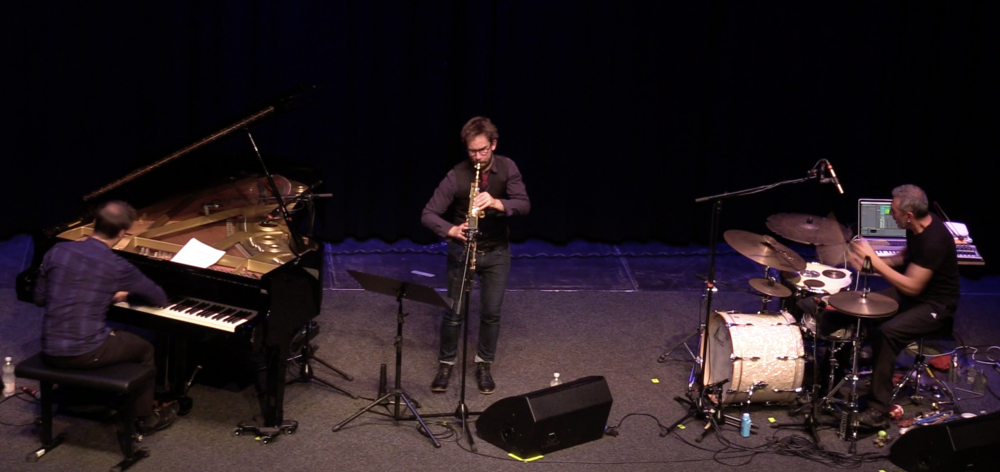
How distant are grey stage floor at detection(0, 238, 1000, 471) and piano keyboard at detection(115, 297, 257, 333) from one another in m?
0.74

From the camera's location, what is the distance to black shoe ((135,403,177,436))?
5715 mm

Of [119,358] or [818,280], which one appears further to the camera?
[818,280]

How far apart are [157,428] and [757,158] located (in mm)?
6077

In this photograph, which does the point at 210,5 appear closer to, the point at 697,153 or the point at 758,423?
the point at 697,153

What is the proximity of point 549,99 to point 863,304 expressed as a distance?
402 centimetres

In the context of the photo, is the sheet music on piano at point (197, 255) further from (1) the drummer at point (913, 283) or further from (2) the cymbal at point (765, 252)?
(1) the drummer at point (913, 283)

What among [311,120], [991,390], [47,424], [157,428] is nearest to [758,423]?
[991,390]

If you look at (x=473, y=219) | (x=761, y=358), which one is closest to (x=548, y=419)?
(x=473, y=219)

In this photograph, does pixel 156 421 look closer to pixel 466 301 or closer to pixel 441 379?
pixel 441 379

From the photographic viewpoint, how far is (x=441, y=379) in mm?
6449

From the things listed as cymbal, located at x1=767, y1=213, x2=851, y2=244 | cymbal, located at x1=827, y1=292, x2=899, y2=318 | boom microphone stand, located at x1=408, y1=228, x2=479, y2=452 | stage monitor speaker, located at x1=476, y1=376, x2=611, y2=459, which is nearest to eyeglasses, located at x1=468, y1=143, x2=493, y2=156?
boom microphone stand, located at x1=408, y1=228, x2=479, y2=452

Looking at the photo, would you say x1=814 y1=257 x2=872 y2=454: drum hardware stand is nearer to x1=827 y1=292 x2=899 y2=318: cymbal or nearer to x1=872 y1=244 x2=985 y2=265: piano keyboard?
x1=827 y1=292 x2=899 y2=318: cymbal

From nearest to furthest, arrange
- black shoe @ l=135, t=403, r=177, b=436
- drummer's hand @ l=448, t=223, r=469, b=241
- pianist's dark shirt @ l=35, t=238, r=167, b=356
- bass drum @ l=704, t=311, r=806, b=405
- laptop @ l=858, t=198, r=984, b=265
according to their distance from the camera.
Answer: pianist's dark shirt @ l=35, t=238, r=167, b=356
black shoe @ l=135, t=403, r=177, b=436
drummer's hand @ l=448, t=223, r=469, b=241
bass drum @ l=704, t=311, r=806, b=405
laptop @ l=858, t=198, r=984, b=265

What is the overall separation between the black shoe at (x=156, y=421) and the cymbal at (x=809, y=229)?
12.8 ft
